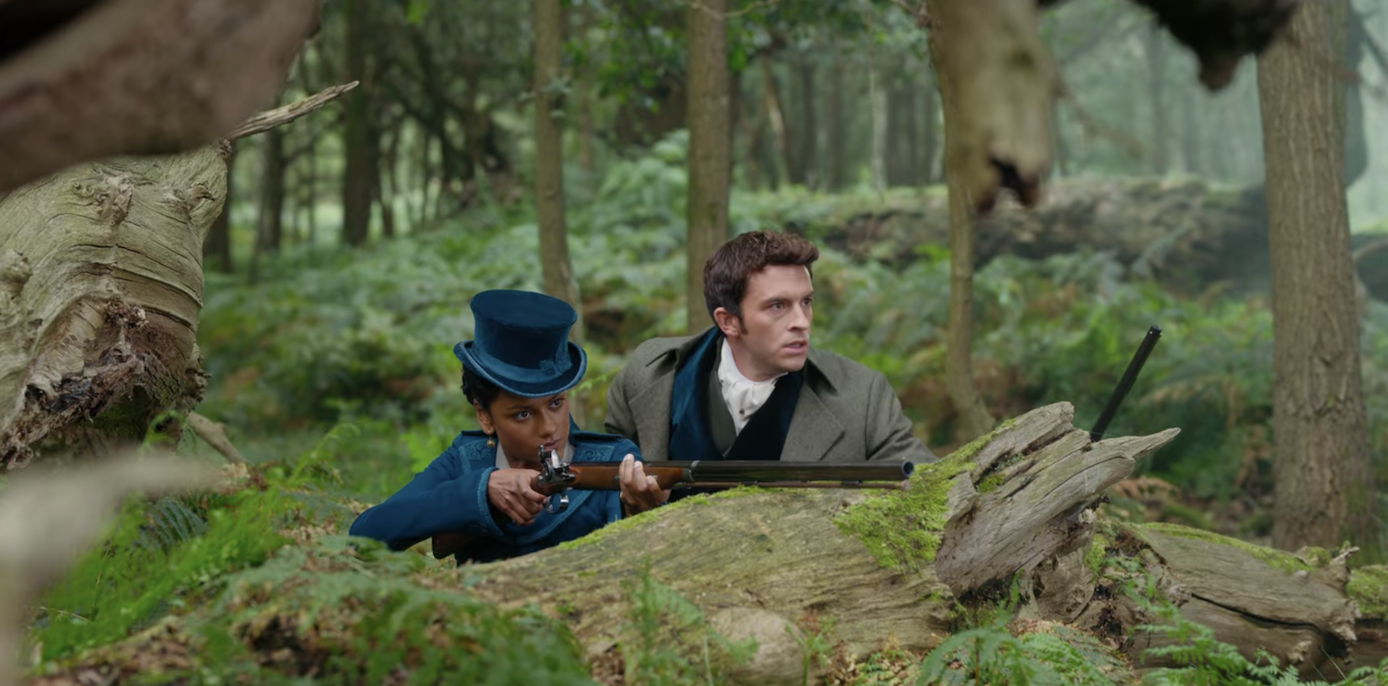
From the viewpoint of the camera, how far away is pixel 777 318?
5.39 metres

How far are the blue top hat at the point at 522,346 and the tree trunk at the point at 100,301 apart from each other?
1.17 m

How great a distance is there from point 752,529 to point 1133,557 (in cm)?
213

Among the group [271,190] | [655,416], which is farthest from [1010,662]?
[271,190]

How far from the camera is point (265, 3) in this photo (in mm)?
2293

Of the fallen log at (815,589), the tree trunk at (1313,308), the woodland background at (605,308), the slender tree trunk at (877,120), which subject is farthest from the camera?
the tree trunk at (1313,308)

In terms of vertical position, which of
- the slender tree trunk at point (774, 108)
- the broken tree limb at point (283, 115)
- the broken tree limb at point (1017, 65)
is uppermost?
the slender tree trunk at point (774, 108)

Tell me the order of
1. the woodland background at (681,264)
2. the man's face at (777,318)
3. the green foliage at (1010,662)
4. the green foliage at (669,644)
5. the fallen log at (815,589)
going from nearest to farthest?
the fallen log at (815,589), the green foliage at (669,644), the green foliage at (1010,662), the man's face at (777,318), the woodland background at (681,264)

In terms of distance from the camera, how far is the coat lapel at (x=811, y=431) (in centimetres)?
538

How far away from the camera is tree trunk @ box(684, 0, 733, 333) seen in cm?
804

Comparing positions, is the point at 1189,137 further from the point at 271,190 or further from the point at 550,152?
the point at 550,152

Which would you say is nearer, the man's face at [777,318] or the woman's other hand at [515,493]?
the woman's other hand at [515,493]

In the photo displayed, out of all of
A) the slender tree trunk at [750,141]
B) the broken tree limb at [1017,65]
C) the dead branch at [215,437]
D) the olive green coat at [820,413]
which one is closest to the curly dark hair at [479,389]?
the olive green coat at [820,413]

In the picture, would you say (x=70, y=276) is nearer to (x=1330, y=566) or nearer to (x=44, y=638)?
(x=44, y=638)

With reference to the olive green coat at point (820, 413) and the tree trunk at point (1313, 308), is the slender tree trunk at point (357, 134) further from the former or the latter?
the olive green coat at point (820, 413)
